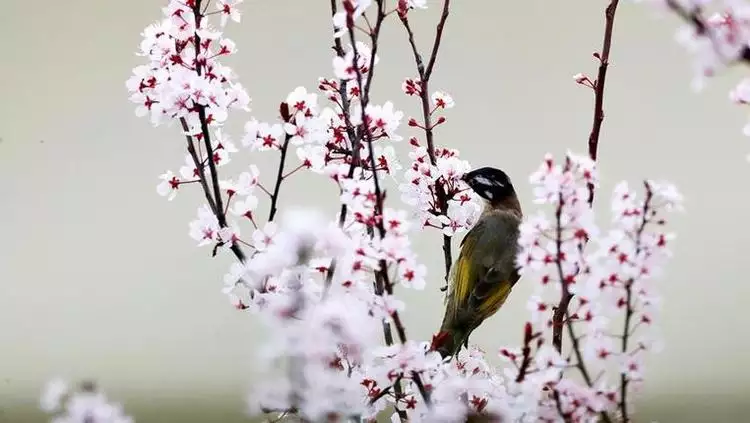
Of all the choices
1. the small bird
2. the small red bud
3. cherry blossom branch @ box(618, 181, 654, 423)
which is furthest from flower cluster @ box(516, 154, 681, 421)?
the small bird

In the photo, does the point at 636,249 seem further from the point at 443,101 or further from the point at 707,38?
the point at 443,101

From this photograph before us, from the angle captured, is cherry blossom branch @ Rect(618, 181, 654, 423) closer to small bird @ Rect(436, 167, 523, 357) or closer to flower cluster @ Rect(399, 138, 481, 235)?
flower cluster @ Rect(399, 138, 481, 235)

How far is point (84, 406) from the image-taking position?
25.3 inches

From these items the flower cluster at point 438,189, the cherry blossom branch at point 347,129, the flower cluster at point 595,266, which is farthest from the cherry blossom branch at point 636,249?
the flower cluster at point 438,189

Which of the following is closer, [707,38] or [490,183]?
[707,38]

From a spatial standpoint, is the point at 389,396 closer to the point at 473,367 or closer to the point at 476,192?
the point at 473,367

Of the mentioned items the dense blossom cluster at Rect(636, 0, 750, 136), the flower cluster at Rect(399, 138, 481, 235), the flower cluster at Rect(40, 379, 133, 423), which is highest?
the flower cluster at Rect(399, 138, 481, 235)

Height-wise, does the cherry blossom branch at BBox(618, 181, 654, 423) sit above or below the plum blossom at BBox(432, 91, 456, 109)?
below

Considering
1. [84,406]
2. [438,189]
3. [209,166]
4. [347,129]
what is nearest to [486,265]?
[438,189]

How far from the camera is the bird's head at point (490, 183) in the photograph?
104 cm

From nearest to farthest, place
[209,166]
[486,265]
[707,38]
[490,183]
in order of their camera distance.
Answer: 1. [707,38]
2. [209,166]
3. [490,183]
4. [486,265]

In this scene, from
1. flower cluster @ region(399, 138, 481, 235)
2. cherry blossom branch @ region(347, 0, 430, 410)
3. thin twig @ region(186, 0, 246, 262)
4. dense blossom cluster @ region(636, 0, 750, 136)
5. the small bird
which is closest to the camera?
dense blossom cluster @ region(636, 0, 750, 136)

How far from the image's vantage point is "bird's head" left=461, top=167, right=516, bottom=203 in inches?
40.9

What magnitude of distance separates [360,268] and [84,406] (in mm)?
228
